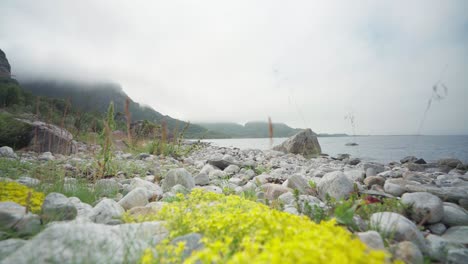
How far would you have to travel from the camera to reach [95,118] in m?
7.42

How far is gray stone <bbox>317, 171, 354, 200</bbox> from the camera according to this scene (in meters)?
4.21

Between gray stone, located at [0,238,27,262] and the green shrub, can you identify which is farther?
the green shrub

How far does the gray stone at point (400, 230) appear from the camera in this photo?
240cm

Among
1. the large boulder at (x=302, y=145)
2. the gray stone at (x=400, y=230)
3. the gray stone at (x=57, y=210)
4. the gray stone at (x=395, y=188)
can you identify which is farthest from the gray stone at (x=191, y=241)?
the large boulder at (x=302, y=145)

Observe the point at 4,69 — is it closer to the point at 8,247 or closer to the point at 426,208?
the point at 8,247

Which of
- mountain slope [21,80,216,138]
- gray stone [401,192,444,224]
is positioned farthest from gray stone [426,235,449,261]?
mountain slope [21,80,216,138]

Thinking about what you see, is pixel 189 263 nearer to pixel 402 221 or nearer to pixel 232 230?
pixel 232 230

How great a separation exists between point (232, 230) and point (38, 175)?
4888 mm

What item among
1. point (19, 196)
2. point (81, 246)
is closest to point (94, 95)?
point (19, 196)

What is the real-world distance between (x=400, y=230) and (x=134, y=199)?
3.58 metres

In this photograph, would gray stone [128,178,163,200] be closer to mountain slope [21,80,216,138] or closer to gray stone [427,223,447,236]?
mountain slope [21,80,216,138]

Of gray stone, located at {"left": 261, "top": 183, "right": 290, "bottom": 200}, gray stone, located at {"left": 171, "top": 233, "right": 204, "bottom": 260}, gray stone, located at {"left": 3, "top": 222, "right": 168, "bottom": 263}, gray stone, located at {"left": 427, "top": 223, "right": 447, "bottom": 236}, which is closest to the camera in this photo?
gray stone, located at {"left": 3, "top": 222, "right": 168, "bottom": 263}

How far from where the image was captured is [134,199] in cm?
364

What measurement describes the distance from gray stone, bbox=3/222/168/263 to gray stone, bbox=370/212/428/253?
2385mm
